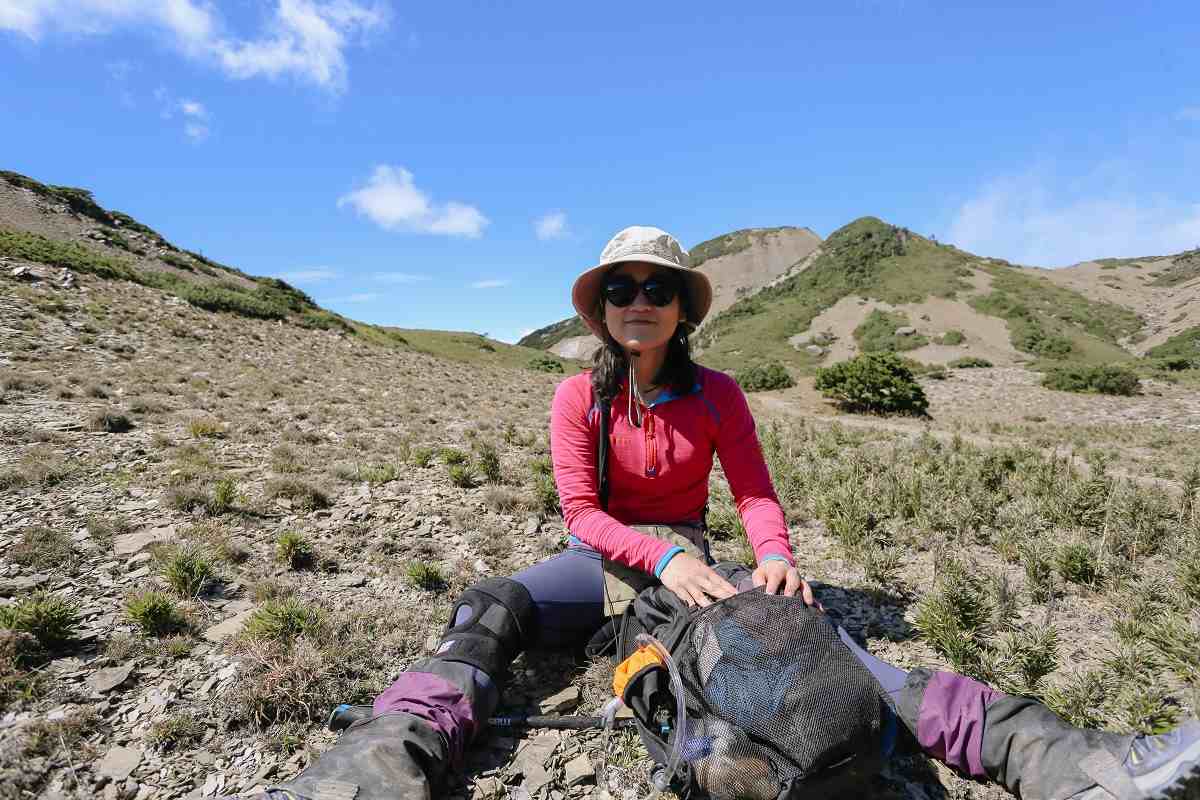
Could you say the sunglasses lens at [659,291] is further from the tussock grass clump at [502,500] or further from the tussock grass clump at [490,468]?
the tussock grass clump at [490,468]

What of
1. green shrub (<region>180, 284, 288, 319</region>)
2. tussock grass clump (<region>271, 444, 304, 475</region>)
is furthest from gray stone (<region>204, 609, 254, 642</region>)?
green shrub (<region>180, 284, 288, 319</region>)

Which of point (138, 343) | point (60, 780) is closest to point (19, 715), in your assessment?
point (60, 780)

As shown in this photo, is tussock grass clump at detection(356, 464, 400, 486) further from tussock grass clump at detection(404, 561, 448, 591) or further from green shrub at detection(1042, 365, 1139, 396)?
green shrub at detection(1042, 365, 1139, 396)

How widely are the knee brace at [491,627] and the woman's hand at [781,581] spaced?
1.21 metres

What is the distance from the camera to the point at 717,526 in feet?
16.5

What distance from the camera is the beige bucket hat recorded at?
2748 mm

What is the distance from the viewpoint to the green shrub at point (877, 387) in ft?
64.9

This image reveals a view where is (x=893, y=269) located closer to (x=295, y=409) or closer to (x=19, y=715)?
(x=295, y=409)

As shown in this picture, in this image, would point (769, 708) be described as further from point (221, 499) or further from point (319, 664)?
point (221, 499)

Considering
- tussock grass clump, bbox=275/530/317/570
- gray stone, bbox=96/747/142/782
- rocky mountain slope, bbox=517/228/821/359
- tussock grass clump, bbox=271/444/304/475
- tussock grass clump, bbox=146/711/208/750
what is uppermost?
rocky mountain slope, bbox=517/228/821/359

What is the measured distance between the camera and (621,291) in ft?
9.20

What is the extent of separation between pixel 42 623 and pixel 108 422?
5.90 m

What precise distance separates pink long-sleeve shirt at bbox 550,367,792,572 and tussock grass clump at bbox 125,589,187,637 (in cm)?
246

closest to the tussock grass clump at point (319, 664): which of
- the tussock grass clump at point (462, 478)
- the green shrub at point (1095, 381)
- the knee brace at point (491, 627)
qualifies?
the knee brace at point (491, 627)
